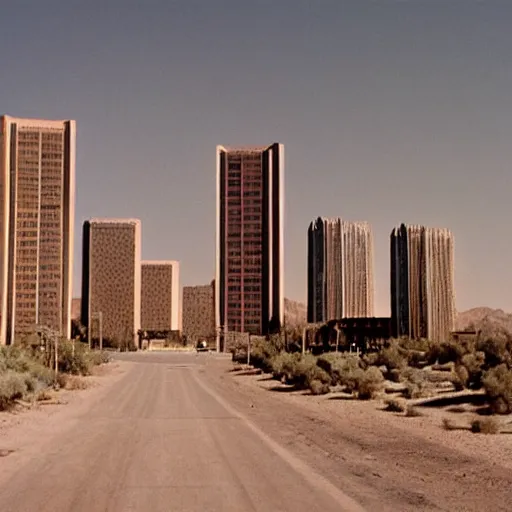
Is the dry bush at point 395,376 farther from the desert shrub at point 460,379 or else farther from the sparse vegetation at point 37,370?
the sparse vegetation at point 37,370

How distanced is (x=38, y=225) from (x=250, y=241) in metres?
38.5

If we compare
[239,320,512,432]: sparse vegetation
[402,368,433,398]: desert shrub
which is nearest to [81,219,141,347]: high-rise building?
[239,320,512,432]: sparse vegetation

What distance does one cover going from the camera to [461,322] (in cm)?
18950

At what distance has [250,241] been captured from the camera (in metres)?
146

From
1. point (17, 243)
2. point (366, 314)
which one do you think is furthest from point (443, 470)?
point (366, 314)

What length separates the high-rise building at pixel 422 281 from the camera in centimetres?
10669

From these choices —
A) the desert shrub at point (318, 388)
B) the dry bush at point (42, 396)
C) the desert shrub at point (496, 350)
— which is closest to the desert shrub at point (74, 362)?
the dry bush at point (42, 396)

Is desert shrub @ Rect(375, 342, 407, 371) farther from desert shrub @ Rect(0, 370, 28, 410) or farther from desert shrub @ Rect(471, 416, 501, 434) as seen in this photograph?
desert shrub @ Rect(471, 416, 501, 434)

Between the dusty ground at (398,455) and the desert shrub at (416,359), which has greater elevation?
the desert shrub at (416,359)

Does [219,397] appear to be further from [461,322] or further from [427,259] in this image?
[461,322]

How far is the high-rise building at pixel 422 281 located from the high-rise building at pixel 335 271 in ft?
167

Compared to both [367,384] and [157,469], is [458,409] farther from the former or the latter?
[157,469]

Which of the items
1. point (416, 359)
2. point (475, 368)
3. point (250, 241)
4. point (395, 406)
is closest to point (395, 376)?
point (475, 368)

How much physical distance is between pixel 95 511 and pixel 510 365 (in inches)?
1092
